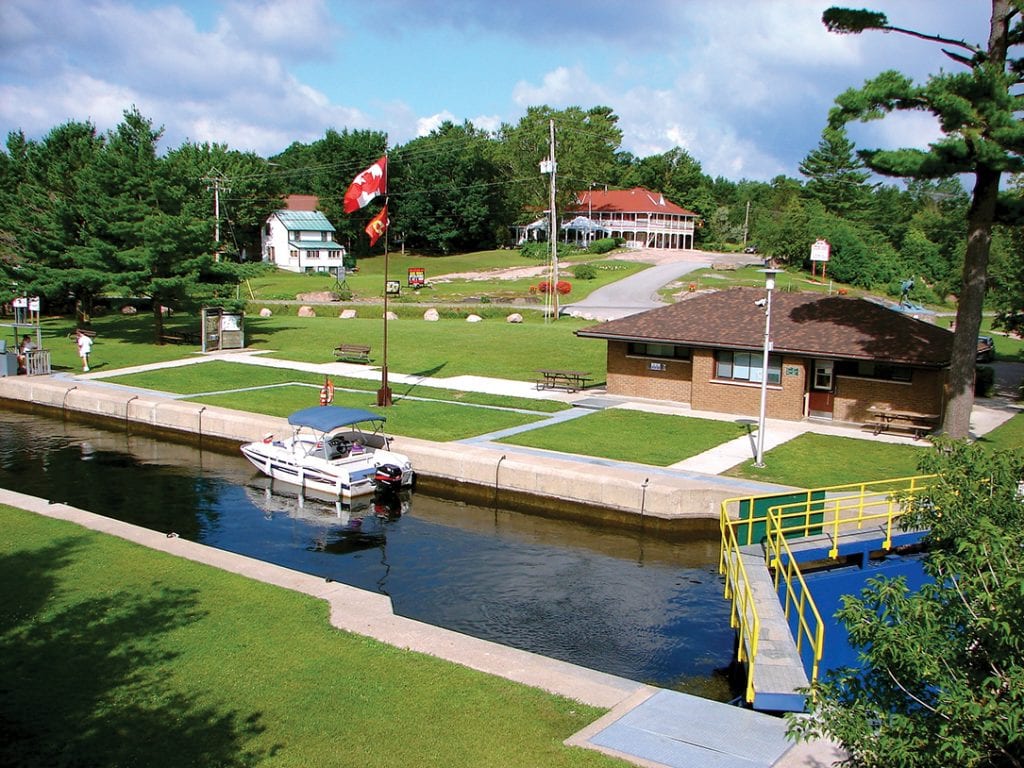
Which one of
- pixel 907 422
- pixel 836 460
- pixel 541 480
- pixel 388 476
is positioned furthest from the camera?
pixel 907 422

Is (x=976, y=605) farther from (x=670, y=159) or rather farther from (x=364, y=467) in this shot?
(x=670, y=159)

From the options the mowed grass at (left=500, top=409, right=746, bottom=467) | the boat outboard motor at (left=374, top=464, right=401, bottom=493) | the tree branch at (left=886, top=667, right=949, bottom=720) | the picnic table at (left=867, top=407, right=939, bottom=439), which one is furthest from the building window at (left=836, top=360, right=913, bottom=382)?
the tree branch at (left=886, top=667, right=949, bottom=720)

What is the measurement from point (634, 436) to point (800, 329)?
7.60 meters

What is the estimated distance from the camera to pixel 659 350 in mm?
33844

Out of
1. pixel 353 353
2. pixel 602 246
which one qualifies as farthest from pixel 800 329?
pixel 602 246

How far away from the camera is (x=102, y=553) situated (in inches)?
658

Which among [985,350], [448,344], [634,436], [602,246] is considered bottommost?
[634,436]

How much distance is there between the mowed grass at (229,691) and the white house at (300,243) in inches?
3221

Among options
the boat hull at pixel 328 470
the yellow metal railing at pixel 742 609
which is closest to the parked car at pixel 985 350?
the yellow metal railing at pixel 742 609

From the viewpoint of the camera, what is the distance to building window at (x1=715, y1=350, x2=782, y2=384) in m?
30.8

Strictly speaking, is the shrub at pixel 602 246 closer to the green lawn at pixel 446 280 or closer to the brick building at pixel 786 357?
the green lawn at pixel 446 280

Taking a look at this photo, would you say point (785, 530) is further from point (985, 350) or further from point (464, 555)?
point (985, 350)

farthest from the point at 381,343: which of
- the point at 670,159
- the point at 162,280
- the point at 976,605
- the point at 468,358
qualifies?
the point at 670,159

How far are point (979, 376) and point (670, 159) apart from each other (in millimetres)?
98328
